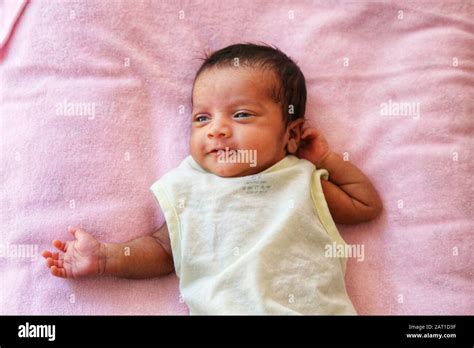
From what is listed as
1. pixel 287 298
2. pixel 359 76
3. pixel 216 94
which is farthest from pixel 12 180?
pixel 359 76

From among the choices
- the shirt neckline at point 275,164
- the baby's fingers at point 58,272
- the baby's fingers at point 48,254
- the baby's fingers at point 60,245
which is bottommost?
the baby's fingers at point 58,272

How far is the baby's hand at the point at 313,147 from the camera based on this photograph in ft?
4.47

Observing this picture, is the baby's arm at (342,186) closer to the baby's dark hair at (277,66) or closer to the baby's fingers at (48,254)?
the baby's dark hair at (277,66)

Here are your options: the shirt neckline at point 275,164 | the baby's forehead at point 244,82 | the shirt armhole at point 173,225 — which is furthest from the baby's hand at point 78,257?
the baby's forehead at point 244,82

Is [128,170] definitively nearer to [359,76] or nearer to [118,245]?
[118,245]

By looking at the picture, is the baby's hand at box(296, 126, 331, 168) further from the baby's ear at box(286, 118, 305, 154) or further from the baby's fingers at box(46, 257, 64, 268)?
the baby's fingers at box(46, 257, 64, 268)

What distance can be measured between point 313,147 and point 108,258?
479mm

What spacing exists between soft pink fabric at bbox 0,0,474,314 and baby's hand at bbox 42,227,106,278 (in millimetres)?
29

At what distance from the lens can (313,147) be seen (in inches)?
54.0

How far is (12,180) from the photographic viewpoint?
1.34 m

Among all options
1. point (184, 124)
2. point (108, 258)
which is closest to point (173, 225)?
point (108, 258)

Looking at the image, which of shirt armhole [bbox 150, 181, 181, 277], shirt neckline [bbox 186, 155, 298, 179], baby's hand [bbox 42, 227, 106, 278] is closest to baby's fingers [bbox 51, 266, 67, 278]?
baby's hand [bbox 42, 227, 106, 278]

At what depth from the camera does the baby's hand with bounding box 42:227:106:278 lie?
1.27m

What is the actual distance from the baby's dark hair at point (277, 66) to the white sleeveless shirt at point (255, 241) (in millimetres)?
112
